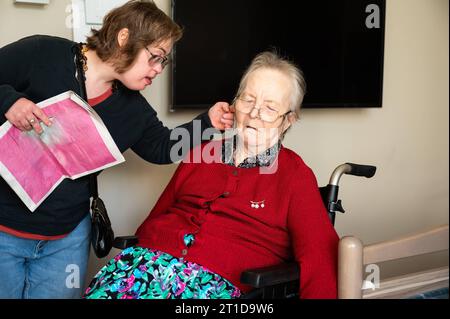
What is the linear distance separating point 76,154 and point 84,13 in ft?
2.28

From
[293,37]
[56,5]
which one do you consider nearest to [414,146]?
[293,37]

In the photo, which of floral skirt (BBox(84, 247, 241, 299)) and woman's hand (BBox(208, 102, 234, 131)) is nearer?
floral skirt (BBox(84, 247, 241, 299))

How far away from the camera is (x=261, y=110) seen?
1.70 metres

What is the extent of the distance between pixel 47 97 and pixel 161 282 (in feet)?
1.89

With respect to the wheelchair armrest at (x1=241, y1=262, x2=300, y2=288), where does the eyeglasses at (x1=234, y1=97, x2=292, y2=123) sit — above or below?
above

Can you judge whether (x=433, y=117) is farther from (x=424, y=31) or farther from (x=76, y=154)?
(x=76, y=154)

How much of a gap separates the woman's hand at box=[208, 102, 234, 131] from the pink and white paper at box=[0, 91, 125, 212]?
331mm

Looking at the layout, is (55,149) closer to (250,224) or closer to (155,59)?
(155,59)

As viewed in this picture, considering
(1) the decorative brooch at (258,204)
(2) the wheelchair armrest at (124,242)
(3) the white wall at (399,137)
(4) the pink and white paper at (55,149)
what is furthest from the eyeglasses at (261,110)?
(3) the white wall at (399,137)

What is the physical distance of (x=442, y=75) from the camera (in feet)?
10.0

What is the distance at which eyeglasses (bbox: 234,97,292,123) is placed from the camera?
66.9 inches

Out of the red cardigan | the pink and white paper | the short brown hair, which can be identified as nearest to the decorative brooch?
the red cardigan

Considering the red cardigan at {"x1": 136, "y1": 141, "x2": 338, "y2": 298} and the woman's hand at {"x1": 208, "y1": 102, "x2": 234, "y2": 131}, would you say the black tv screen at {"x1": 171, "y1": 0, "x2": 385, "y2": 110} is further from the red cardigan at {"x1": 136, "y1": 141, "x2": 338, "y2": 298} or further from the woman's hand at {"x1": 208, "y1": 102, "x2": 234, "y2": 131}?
the red cardigan at {"x1": 136, "y1": 141, "x2": 338, "y2": 298}

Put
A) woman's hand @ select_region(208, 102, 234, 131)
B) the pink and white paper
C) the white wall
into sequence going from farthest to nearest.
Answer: the white wall, woman's hand @ select_region(208, 102, 234, 131), the pink and white paper
